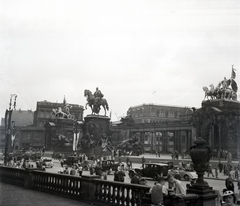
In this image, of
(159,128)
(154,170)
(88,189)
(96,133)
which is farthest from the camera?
(159,128)

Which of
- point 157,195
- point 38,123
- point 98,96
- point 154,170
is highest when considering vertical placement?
point 98,96

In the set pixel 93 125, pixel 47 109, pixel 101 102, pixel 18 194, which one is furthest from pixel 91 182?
pixel 47 109

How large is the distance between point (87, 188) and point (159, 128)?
6696 cm

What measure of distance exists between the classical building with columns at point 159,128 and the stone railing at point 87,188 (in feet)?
167

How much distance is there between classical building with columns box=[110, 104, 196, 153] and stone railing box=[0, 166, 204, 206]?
51.0 m

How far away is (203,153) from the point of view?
9.84m

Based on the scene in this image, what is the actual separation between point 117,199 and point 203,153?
11.4 ft

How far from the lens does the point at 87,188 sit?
464 inches

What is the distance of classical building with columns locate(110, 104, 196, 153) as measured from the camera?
72.0 metres

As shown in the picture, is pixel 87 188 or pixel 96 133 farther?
pixel 96 133

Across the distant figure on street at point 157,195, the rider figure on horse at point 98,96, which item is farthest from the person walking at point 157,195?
the rider figure on horse at point 98,96

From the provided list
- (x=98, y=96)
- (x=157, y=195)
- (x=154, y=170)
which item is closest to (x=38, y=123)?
(x=98, y=96)

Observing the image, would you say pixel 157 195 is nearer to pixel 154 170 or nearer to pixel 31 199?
pixel 31 199

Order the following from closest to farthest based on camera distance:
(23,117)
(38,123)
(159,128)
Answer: (159,128) < (38,123) < (23,117)
